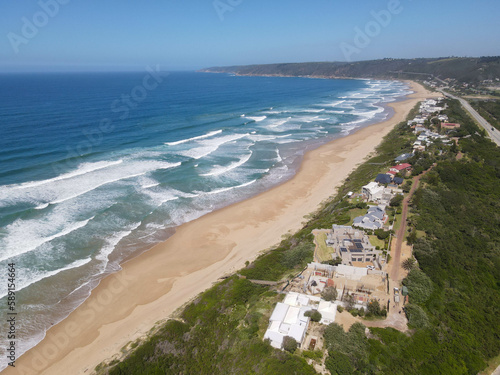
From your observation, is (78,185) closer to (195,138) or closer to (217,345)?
(195,138)

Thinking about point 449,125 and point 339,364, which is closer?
point 339,364

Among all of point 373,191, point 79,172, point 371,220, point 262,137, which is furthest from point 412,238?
point 262,137

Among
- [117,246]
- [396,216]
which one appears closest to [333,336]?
[396,216]

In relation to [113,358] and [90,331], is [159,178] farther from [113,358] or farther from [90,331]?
[113,358]

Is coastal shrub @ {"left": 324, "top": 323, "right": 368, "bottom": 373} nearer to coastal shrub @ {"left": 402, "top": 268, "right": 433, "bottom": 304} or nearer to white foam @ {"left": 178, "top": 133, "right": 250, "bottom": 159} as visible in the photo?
coastal shrub @ {"left": 402, "top": 268, "right": 433, "bottom": 304}

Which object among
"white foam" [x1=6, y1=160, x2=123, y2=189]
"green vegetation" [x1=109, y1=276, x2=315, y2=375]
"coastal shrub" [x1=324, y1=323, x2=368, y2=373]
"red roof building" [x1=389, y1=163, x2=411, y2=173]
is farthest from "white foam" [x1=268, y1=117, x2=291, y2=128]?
"coastal shrub" [x1=324, y1=323, x2=368, y2=373]

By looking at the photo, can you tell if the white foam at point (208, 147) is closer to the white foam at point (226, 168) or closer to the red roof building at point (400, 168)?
the white foam at point (226, 168)
